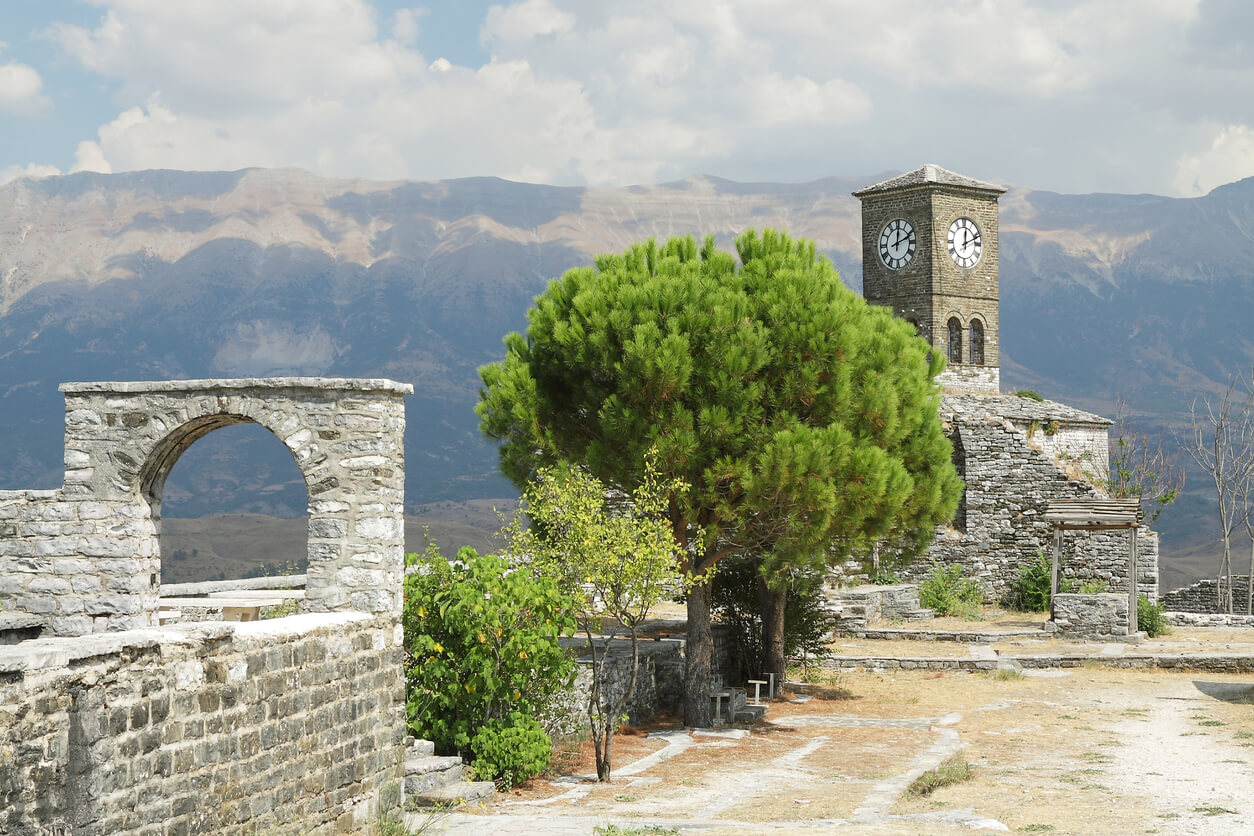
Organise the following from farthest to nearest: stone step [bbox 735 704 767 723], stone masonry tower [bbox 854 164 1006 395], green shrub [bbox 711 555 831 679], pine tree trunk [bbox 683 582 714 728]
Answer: stone masonry tower [bbox 854 164 1006 395] → green shrub [bbox 711 555 831 679] → stone step [bbox 735 704 767 723] → pine tree trunk [bbox 683 582 714 728]

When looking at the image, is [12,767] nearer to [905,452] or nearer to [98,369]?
[905,452]

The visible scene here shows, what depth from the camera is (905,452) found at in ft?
61.4

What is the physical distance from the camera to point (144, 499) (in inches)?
432

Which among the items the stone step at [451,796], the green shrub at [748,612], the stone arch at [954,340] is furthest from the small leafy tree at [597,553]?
the stone arch at [954,340]

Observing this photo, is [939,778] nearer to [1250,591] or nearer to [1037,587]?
[1037,587]

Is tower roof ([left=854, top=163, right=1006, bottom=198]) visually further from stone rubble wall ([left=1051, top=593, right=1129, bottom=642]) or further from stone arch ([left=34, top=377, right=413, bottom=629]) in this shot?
stone arch ([left=34, top=377, right=413, bottom=629])

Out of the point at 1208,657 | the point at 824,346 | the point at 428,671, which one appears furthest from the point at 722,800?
the point at 1208,657

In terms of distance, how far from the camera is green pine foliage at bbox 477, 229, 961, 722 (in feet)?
53.3

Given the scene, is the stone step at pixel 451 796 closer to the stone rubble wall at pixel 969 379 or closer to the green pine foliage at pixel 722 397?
the green pine foliage at pixel 722 397

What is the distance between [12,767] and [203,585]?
1210cm

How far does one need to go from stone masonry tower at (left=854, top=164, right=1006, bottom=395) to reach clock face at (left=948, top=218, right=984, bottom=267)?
0.03m

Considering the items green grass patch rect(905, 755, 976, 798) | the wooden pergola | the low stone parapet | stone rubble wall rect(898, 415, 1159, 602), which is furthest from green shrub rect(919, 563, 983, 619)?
green grass patch rect(905, 755, 976, 798)

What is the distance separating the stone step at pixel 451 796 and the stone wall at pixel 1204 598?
28.2m

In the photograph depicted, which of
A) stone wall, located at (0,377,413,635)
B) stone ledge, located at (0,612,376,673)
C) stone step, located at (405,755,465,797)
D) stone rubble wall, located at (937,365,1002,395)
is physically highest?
stone rubble wall, located at (937,365,1002,395)
